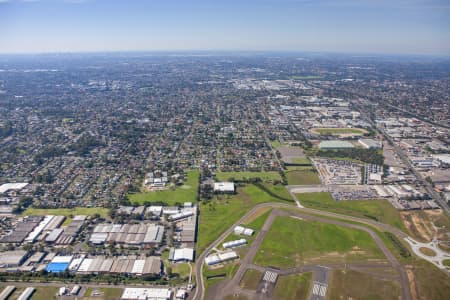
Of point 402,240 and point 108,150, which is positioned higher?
point 108,150

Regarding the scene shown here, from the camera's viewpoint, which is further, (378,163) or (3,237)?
(378,163)

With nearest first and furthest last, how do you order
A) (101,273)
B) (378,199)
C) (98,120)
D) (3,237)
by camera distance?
(101,273) < (3,237) < (378,199) < (98,120)

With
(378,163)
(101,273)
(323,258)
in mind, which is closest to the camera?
(101,273)

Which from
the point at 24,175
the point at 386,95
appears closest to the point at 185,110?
the point at 24,175

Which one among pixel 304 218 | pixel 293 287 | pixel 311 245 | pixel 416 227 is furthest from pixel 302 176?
pixel 293 287

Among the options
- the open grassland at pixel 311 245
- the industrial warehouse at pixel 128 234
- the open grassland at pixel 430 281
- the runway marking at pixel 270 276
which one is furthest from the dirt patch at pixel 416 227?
the industrial warehouse at pixel 128 234

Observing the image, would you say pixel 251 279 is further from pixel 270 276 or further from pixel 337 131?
pixel 337 131

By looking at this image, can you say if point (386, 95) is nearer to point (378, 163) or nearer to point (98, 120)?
point (378, 163)
